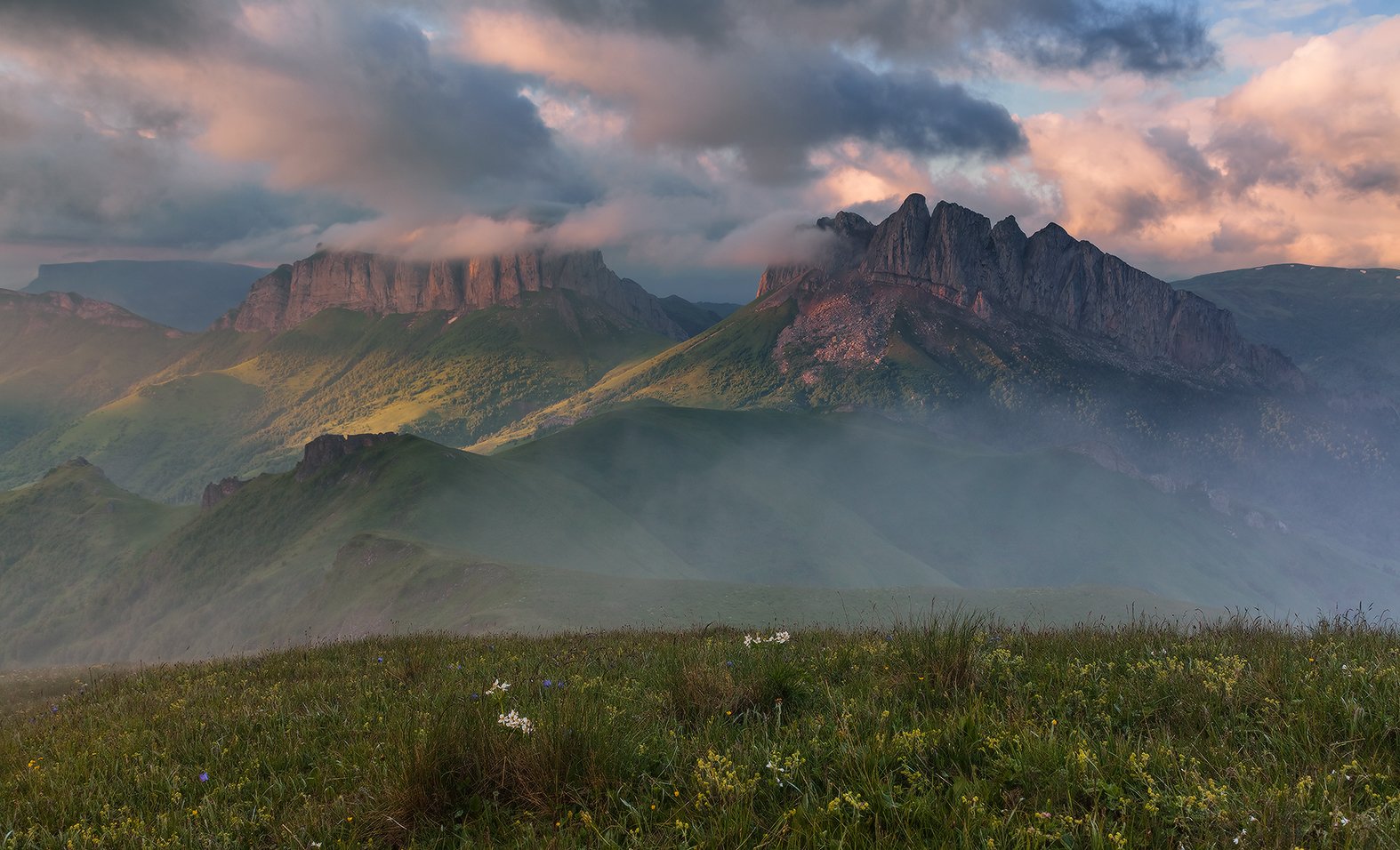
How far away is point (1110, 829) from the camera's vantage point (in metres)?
3.36

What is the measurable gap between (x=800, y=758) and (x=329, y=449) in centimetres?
19341

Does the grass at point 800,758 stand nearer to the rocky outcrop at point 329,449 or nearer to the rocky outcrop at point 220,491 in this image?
the rocky outcrop at point 329,449

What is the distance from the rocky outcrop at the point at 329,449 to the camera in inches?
6737

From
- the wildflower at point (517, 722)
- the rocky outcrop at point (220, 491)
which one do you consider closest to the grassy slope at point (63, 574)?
the rocky outcrop at point (220, 491)

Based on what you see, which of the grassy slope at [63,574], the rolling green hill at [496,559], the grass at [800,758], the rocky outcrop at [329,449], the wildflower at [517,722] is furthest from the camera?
the rocky outcrop at [329,449]

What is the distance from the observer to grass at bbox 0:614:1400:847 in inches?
143

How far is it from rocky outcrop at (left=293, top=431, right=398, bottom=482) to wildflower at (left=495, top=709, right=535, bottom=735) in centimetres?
17905

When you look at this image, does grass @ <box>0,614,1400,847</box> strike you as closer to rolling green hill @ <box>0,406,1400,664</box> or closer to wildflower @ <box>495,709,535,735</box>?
wildflower @ <box>495,709,535,735</box>

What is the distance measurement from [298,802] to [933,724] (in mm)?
4174

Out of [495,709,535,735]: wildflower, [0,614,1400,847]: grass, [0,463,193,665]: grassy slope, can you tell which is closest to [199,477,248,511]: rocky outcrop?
[0,463,193,665]: grassy slope

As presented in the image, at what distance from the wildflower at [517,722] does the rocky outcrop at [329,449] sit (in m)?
179

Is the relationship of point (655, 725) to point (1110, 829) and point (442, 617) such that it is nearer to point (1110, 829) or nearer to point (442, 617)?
point (1110, 829)

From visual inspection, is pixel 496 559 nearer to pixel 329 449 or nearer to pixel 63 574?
pixel 329 449

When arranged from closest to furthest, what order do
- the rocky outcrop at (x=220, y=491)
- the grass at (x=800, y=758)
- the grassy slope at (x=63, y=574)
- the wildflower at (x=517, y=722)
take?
1. the grass at (x=800, y=758)
2. the wildflower at (x=517, y=722)
3. the grassy slope at (x=63, y=574)
4. the rocky outcrop at (x=220, y=491)
